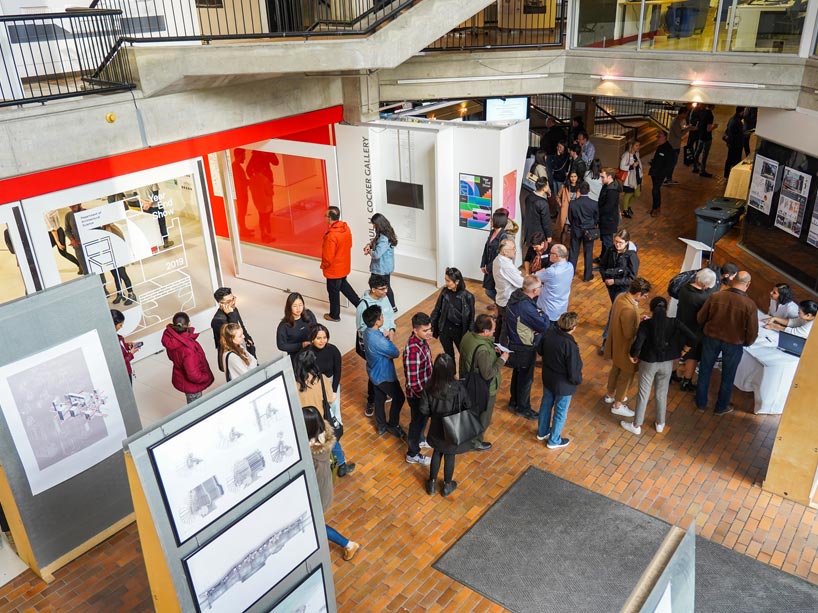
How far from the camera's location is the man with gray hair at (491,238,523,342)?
8234 millimetres

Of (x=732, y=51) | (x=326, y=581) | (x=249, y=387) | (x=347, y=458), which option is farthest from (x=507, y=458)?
(x=732, y=51)

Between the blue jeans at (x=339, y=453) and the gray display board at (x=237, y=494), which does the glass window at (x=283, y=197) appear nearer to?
the blue jeans at (x=339, y=453)

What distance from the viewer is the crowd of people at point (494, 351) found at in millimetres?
6176

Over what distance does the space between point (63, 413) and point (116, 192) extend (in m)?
3.58

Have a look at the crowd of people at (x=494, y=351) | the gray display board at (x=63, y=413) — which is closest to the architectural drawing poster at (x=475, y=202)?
the crowd of people at (x=494, y=351)

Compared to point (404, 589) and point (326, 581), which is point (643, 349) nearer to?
point (404, 589)

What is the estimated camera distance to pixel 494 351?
257 inches

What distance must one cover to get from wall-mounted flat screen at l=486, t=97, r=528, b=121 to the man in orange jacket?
18.3ft

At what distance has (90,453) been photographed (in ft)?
19.5

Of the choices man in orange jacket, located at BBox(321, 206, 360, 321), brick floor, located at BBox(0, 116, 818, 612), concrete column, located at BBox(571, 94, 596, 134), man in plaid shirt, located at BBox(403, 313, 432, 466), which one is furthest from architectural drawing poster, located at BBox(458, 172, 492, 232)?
concrete column, located at BBox(571, 94, 596, 134)

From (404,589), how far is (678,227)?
9.61 metres

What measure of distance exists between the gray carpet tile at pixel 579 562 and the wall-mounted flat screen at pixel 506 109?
901 cm

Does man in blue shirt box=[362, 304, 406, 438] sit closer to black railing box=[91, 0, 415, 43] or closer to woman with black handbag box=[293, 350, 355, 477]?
woman with black handbag box=[293, 350, 355, 477]

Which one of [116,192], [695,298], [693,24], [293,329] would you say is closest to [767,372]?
[695,298]
